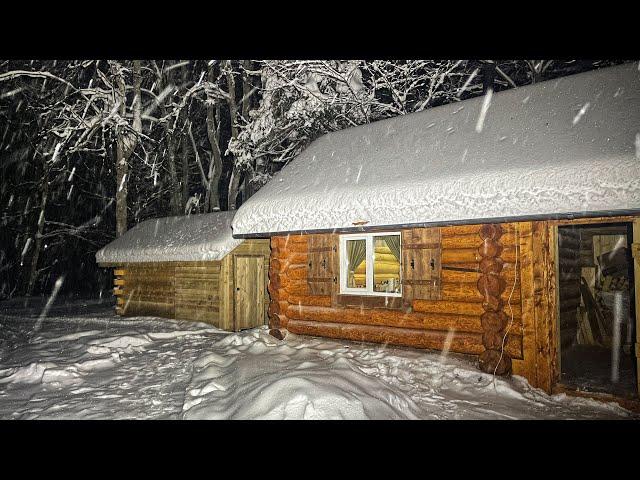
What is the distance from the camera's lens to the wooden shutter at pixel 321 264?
970 centimetres

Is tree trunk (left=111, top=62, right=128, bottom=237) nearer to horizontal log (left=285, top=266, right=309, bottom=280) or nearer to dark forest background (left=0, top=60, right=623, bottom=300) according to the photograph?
dark forest background (left=0, top=60, right=623, bottom=300)

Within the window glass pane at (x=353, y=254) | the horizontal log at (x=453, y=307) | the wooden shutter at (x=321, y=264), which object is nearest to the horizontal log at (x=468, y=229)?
the horizontal log at (x=453, y=307)

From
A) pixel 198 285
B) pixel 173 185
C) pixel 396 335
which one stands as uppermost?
pixel 173 185

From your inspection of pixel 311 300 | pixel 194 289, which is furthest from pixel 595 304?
pixel 194 289

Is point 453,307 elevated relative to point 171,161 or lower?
lower

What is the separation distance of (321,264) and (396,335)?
2.34 metres

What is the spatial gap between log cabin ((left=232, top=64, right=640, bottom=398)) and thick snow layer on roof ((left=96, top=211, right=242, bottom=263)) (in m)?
2.52

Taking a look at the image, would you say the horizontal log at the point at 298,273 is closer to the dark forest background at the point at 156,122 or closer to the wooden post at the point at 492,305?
the wooden post at the point at 492,305

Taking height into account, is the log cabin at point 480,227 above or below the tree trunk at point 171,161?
below

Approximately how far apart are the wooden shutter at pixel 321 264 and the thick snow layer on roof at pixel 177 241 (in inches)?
137

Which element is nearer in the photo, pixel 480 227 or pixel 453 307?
pixel 480 227

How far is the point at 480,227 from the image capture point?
768 centimetres

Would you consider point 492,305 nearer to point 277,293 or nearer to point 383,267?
point 383,267

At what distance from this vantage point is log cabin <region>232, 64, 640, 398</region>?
257 inches
